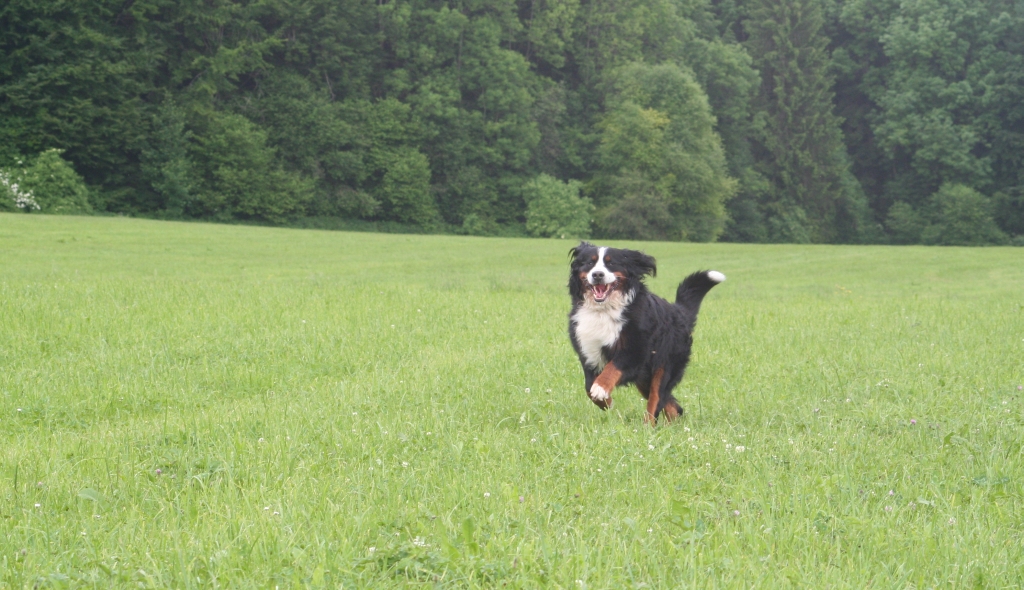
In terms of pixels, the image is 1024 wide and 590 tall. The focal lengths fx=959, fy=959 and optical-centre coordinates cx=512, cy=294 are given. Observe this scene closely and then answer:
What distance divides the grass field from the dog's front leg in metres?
0.17

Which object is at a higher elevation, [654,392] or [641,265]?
[641,265]

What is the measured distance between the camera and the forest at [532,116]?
48438 mm

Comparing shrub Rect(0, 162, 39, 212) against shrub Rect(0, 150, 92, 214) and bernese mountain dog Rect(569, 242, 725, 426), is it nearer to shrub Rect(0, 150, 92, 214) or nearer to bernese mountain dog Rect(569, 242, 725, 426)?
shrub Rect(0, 150, 92, 214)

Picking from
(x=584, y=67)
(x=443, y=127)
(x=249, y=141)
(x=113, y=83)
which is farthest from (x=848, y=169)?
(x=113, y=83)

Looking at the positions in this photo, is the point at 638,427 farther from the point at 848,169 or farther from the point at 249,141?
the point at 848,169

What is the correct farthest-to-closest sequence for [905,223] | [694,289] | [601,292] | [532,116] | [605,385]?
[905,223] → [532,116] → [694,289] → [601,292] → [605,385]

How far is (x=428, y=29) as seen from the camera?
6041 cm

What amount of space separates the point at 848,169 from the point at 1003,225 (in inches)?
474

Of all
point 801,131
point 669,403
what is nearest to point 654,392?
point 669,403

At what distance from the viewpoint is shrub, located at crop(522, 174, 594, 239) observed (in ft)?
198

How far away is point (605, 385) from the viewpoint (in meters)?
6.91

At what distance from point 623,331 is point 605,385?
530 mm

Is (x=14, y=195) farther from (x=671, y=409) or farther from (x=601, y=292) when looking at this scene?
(x=671, y=409)

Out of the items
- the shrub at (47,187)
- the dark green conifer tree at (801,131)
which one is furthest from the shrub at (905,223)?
the shrub at (47,187)
